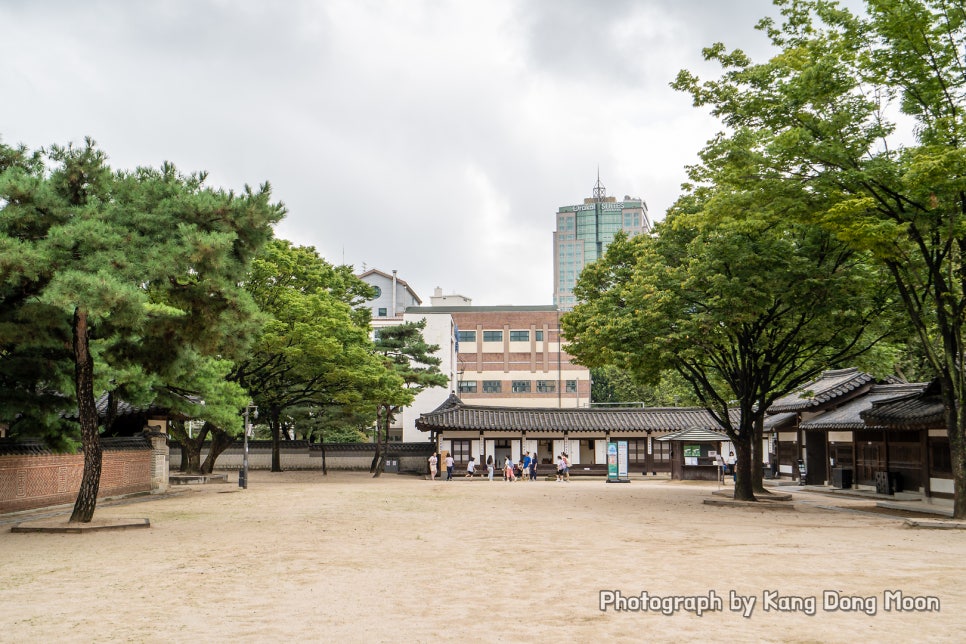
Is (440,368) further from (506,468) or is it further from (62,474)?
(62,474)

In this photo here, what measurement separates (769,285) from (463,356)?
61.8 metres

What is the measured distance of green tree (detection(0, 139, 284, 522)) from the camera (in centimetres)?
1388

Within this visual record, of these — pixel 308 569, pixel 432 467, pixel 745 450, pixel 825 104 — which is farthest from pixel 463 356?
pixel 308 569

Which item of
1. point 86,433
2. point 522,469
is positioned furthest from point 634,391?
point 86,433

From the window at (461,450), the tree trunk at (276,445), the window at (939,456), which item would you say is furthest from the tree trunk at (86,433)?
the window at (461,450)

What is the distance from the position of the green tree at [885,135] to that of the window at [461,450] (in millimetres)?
32996

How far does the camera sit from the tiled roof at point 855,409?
3134 centimetres

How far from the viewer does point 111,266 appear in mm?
14023

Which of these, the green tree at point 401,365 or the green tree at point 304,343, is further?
the green tree at point 401,365

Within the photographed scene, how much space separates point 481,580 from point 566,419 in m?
41.3

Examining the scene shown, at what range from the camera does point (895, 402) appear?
26.3m

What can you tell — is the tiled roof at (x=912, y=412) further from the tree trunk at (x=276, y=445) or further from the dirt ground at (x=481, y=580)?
the tree trunk at (x=276, y=445)

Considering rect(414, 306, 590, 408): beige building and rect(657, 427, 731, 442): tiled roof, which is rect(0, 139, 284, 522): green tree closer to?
rect(657, 427, 731, 442): tiled roof

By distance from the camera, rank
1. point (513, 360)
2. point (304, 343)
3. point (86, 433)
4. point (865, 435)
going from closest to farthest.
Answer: point (86, 433) → point (865, 435) → point (304, 343) → point (513, 360)
